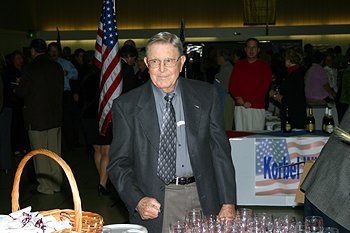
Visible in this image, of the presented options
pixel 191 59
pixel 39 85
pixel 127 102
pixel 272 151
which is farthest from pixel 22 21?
pixel 127 102

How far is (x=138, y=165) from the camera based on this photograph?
308 cm

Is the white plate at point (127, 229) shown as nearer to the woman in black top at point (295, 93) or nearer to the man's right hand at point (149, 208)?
the man's right hand at point (149, 208)

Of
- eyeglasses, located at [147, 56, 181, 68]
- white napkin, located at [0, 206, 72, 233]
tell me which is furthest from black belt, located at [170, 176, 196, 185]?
white napkin, located at [0, 206, 72, 233]

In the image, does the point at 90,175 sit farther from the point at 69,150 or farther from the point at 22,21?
the point at 22,21

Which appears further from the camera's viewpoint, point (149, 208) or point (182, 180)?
point (182, 180)

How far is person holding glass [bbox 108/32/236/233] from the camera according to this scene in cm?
303

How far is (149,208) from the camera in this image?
2850mm

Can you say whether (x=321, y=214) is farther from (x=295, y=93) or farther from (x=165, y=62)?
(x=295, y=93)

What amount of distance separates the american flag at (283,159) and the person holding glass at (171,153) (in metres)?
3.29

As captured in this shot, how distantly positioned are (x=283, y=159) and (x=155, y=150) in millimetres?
3575

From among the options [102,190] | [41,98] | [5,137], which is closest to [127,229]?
[41,98]

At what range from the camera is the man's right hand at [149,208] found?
9.32ft

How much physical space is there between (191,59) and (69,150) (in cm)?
336

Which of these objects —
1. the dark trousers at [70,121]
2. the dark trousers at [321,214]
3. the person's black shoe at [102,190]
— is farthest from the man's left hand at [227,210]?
the dark trousers at [70,121]
